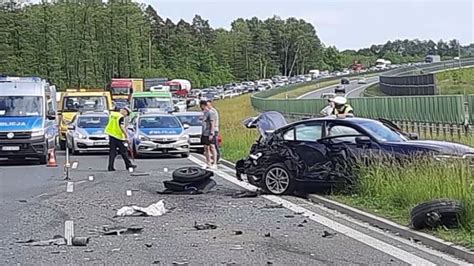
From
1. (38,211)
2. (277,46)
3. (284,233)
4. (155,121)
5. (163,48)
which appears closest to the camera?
(284,233)

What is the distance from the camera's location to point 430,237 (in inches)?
454

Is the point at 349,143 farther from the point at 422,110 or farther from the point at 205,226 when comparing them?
the point at 422,110

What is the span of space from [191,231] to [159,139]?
55.9 feet

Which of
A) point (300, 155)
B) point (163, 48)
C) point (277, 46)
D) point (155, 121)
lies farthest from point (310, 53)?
point (300, 155)

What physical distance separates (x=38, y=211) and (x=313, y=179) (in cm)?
488

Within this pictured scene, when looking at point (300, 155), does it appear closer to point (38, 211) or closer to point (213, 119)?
point (38, 211)

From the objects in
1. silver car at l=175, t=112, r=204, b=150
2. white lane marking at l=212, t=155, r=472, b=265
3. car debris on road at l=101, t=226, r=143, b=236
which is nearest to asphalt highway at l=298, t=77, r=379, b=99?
silver car at l=175, t=112, r=204, b=150

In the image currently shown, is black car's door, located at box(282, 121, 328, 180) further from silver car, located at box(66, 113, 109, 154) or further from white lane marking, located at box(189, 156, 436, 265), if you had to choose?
silver car, located at box(66, 113, 109, 154)

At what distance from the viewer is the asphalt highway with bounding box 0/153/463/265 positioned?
10789mm

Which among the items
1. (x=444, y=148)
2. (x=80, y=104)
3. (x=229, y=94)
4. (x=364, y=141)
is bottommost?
(x=229, y=94)

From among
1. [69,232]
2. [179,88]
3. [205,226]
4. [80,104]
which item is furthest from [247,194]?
[179,88]

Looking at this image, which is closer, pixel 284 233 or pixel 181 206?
pixel 284 233

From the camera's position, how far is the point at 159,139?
3002cm

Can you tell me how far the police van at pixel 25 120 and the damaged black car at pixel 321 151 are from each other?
36.8 ft
